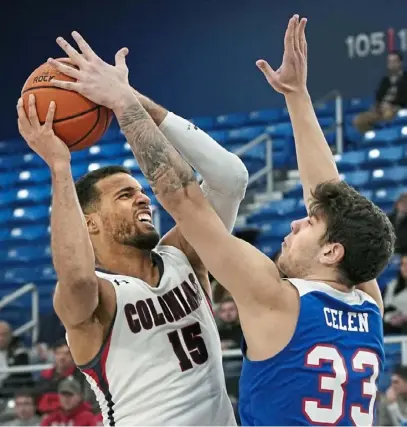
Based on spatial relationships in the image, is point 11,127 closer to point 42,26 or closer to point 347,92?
point 42,26

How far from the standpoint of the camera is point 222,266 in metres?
2.77

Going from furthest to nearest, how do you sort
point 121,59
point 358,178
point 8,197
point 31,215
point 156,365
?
point 8,197 → point 31,215 → point 358,178 → point 156,365 → point 121,59

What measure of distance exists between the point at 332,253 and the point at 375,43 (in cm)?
1038

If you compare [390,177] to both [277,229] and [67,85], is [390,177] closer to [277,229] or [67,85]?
[277,229]

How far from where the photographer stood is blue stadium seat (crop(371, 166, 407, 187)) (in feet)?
32.1

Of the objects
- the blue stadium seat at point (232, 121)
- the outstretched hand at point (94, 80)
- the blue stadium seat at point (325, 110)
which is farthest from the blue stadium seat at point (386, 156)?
the outstretched hand at point (94, 80)

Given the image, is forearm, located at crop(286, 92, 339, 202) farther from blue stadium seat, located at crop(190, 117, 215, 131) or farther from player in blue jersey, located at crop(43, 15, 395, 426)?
blue stadium seat, located at crop(190, 117, 215, 131)

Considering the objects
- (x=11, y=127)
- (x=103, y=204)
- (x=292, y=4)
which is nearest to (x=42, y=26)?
(x=11, y=127)

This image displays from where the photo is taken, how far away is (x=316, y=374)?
9.19 ft

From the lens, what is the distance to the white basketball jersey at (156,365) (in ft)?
10.3

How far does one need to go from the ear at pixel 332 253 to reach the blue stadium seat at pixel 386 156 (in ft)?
24.2

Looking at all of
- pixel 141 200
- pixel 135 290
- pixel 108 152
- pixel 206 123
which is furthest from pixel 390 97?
pixel 135 290

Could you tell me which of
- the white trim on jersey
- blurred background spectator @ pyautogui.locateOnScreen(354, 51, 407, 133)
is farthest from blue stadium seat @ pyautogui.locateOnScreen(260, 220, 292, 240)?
the white trim on jersey

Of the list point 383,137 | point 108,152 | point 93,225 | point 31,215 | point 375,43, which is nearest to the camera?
point 93,225
